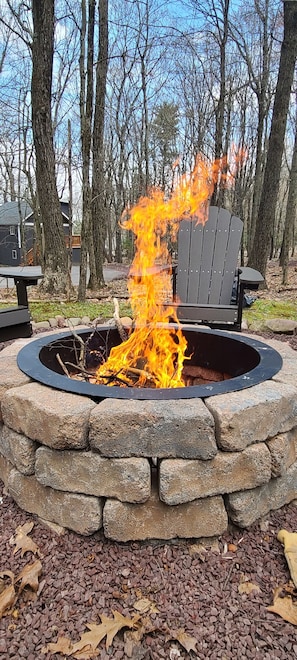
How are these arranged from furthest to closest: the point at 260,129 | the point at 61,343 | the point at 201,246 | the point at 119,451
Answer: the point at 260,129 → the point at 201,246 → the point at 61,343 → the point at 119,451

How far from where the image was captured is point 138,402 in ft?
4.28

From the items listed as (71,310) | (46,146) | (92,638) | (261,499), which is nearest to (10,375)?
(92,638)

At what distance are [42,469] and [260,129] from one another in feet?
37.1

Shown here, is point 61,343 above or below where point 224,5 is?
below

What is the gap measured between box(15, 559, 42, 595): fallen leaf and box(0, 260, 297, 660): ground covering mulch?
0.05ft

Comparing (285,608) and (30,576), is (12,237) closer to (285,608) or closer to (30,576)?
(30,576)

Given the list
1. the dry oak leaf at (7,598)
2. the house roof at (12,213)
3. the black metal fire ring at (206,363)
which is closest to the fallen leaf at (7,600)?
the dry oak leaf at (7,598)

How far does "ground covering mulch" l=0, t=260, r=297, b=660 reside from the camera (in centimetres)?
102

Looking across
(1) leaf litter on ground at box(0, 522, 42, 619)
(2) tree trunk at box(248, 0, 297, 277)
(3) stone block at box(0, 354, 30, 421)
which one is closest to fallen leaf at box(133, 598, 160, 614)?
(1) leaf litter on ground at box(0, 522, 42, 619)

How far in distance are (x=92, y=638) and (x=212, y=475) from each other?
55cm

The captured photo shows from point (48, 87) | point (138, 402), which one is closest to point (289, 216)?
point (48, 87)

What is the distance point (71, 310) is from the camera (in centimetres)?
451

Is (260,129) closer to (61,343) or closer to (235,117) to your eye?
(235,117)

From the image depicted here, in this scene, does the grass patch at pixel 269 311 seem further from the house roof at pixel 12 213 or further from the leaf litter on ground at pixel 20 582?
the house roof at pixel 12 213
